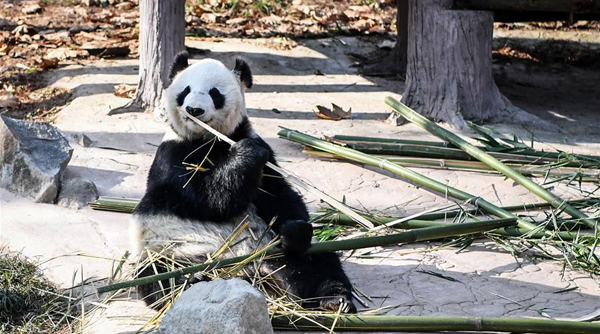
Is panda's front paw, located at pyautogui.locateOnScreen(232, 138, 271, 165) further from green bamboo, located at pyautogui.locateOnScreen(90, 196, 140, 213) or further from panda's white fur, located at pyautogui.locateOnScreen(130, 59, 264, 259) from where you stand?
green bamboo, located at pyautogui.locateOnScreen(90, 196, 140, 213)

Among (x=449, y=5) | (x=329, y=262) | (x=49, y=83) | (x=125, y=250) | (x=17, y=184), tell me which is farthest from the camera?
(x=49, y=83)

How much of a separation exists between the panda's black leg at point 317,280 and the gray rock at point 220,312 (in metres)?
0.60

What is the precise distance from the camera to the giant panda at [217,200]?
393 cm

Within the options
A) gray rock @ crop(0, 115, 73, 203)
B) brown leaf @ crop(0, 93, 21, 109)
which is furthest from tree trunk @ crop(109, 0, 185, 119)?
gray rock @ crop(0, 115, 73, 203)

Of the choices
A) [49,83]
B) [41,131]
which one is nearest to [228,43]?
[49,83]

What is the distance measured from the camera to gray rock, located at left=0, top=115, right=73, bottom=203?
5488 millimetres

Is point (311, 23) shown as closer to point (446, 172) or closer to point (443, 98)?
point (443, 98)

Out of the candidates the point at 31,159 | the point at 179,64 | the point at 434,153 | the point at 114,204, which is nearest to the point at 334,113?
the point at 434,153

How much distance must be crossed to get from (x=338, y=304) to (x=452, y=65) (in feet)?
13.7

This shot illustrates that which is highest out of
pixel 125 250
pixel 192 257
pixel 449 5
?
pixel 449 5

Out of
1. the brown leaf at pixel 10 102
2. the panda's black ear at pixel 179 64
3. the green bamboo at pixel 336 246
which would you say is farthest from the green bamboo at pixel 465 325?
the brown leaf at pixel 10 102

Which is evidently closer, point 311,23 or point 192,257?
point 192,257

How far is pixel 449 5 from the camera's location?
291 inches

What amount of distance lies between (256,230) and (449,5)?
4082mm
